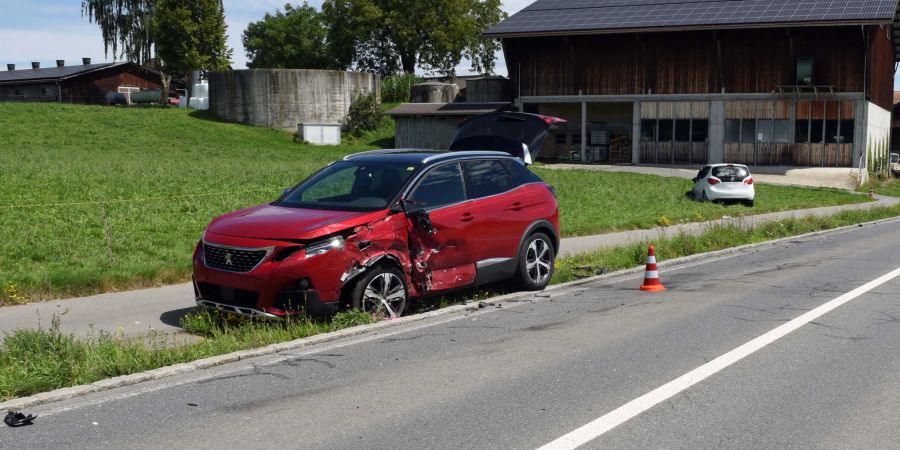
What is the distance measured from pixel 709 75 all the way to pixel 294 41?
218 ft

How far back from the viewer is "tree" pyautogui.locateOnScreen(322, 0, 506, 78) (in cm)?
7956

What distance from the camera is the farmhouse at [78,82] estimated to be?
7856cm

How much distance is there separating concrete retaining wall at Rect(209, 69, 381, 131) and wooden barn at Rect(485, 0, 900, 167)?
486 inches

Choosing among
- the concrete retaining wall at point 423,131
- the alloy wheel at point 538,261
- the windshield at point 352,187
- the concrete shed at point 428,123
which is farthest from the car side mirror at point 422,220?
the concrete retaining wall at point 423,131

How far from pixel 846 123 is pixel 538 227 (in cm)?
4076

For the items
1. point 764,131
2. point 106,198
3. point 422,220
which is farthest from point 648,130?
point 422,220

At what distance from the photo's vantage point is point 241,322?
30.9 feet

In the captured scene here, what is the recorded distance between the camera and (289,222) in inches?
363

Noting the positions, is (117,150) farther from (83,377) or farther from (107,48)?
(107,48)

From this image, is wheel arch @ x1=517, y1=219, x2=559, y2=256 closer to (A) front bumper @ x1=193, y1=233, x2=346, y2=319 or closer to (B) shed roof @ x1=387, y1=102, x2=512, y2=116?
(A) front bumper @ x1=193, y1=233, x2=346, y2=319

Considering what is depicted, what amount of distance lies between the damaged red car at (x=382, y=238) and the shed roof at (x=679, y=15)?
38.5m

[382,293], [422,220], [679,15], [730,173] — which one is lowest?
[730,173]

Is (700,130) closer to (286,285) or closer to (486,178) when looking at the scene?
(486,178)

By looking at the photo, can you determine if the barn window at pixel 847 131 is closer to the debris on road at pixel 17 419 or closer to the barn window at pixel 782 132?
the barn window at pixel 782 132
